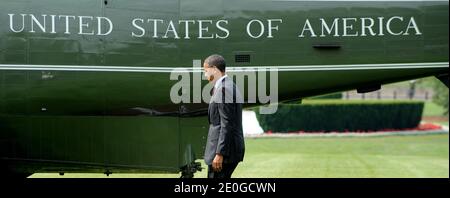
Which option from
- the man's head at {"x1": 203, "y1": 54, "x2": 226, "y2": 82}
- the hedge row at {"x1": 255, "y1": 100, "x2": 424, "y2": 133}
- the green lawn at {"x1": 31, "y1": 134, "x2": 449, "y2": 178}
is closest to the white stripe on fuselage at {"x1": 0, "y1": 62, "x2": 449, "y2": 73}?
the man's head at {"x1": 203, "y1": 54, "x2": 226, "y2": 82}

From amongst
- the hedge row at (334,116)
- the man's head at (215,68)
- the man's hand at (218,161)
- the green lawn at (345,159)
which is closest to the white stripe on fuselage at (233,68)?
the man's head at (215,68)

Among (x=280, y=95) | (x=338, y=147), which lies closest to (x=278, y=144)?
(x=338, y=147)

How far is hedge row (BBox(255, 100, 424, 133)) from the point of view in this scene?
25.0 m

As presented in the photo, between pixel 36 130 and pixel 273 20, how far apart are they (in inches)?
101

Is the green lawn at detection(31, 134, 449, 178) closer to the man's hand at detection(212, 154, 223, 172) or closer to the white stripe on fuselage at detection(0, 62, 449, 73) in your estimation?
the white stripe on fuselage at detection(0, 62, 449, 73)

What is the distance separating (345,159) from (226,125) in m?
10.1

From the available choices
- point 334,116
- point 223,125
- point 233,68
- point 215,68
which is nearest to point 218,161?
point 223,125

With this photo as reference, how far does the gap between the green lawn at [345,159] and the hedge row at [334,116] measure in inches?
69.4

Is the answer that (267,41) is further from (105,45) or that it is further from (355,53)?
(105,45)

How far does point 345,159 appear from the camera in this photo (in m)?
14.8

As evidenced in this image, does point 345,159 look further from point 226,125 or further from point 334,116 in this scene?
point 334,116

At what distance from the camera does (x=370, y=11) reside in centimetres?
641

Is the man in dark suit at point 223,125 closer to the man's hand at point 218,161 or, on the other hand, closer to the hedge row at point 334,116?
the man's hand at point 218,161

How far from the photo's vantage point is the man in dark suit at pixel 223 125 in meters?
5.16
